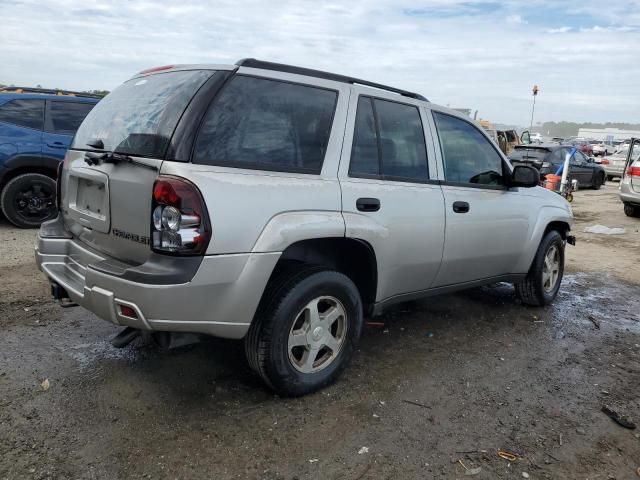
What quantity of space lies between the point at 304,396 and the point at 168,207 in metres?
1.45

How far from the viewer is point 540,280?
512cm

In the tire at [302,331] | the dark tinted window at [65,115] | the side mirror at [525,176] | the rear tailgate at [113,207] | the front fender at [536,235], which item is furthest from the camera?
the dark tinted window at [65,115]

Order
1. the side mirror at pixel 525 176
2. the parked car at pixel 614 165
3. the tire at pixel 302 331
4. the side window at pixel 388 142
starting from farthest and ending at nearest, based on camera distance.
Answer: the parked car at pixel 614 165 < the side mirror at pixel 525 176 < the side window at pixel 388 142 < the tire at pixel 302 331

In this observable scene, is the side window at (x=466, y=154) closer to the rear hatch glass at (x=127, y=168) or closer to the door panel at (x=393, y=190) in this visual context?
the door panel at (x=393, y=190)

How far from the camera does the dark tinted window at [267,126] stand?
274 centimetres

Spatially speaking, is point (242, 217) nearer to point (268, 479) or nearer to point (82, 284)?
point (82, 284)

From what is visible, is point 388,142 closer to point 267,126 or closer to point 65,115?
point 267,126

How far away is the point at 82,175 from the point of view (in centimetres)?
316

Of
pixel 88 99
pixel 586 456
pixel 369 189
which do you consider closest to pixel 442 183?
pixel 369 189

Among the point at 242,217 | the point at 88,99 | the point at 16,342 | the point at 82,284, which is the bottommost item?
the point at 16,342

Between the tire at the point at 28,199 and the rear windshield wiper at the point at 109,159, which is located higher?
the rear windshield wiper at the point at 109,159

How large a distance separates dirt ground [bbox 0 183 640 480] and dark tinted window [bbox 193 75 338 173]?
56.2 inches

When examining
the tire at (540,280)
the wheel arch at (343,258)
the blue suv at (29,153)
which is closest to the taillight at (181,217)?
the wheel arch at (343,258)

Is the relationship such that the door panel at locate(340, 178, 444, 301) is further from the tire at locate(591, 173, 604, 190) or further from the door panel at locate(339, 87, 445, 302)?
the tire at locate(591, 173, 604, 190)
